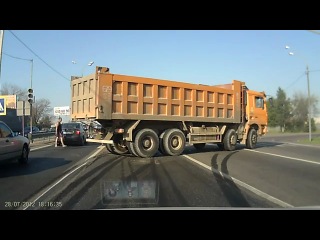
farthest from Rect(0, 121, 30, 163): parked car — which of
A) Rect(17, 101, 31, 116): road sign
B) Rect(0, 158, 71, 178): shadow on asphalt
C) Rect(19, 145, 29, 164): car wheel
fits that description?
Rect(17, 101, 31, 116): road sign

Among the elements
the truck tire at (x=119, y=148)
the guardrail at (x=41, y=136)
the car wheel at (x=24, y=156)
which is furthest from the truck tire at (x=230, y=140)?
the guardrail at (x=41, y=136)

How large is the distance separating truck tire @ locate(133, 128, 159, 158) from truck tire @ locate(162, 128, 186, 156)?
1.82 feet

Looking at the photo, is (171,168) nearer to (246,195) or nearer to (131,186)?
(131,186)

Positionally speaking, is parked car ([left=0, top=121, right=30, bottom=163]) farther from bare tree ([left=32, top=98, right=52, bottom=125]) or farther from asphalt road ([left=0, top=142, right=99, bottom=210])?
bare tree ([left=32, top=98, right=52, bottom=125])

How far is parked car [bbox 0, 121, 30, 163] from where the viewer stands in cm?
1136

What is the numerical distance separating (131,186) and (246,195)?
7.85 ft

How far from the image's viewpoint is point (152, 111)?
15602 millimetres

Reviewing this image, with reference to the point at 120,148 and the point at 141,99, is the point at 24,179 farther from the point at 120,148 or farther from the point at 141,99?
the point at 120,148

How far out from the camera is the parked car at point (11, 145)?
11.4 metres

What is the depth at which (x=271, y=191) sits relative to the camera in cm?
826
